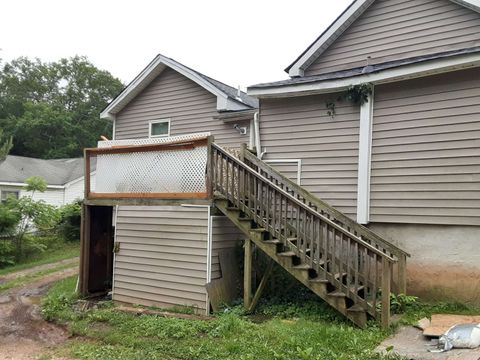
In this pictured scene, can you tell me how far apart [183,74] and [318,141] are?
152 inches

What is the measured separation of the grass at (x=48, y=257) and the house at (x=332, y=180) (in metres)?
6.52

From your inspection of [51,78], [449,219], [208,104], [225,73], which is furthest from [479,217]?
[51,78]

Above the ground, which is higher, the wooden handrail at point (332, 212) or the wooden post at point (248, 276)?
the wooden handrail at point (332, 212)

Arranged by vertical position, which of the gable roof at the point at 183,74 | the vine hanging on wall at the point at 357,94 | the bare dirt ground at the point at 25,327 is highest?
the gable roof at the point at 183,74

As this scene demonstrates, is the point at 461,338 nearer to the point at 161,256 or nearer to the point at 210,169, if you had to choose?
the point at 210,169

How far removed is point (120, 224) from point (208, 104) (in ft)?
11.3

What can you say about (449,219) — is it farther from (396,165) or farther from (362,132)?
(362,132)

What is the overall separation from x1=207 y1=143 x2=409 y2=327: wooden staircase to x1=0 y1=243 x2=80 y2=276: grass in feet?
33.9

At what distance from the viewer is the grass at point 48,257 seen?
45.2 ft

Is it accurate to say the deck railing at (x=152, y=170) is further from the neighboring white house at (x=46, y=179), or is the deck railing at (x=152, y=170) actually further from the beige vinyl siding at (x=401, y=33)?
the neighboring white house at (x=46, y=179)

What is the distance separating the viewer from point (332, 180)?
7457 mm

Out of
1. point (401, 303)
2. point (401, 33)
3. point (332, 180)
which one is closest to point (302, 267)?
point (401, 303)

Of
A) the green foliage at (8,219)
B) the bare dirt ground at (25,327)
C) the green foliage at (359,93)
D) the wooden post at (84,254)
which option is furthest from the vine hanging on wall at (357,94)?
the green foliage at (8,219)

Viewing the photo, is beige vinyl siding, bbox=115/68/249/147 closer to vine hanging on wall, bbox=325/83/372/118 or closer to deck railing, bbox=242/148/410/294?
deck railing, bbox=242/148/410/294
